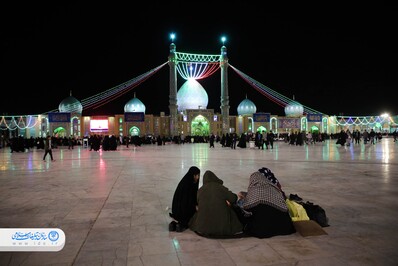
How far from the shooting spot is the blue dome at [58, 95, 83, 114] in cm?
4706

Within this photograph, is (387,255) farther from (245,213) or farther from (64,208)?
(64,208)

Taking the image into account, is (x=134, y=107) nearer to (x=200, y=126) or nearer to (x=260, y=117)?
(x=200, y=126)

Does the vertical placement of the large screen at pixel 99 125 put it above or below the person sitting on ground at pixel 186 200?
above

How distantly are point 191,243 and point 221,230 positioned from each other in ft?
1.16

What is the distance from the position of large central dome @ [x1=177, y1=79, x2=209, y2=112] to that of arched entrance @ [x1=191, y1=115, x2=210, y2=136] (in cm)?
190

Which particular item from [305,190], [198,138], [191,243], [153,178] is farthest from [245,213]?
[198,138]

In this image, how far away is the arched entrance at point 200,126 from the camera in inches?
2019

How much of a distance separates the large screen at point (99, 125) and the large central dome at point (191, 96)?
11.2 metres

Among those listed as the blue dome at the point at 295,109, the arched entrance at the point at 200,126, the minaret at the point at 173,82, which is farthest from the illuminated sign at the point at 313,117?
the minaret at the point at 173,82

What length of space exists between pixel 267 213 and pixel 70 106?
47356 mm

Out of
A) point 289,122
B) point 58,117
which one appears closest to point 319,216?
point 58,117

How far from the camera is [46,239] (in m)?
2.87

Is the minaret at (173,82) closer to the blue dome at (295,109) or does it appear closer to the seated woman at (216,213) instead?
the blue dome at (295,109)

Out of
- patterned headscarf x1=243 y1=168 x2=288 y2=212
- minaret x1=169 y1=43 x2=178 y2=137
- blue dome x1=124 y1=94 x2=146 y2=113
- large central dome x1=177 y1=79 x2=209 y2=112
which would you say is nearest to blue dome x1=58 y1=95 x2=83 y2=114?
blue dome x1=124 y1=94 x2=146 y2=113
